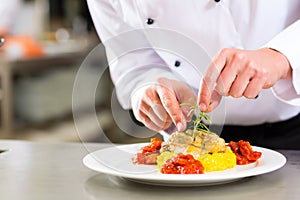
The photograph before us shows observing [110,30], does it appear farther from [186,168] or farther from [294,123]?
[186,168]

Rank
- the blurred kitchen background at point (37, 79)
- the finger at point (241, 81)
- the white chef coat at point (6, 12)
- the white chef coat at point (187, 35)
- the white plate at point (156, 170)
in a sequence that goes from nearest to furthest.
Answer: the white plate at point (156, 170), the finger at point (241, 81), the white chef coat at point (187, 35), the white chef coat at point (6, 12), the blurred kitchen background at point (37, 79)

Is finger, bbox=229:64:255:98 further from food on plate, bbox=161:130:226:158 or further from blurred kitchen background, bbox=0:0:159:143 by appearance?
blurred kitchen background, bbox=0:0:159:143

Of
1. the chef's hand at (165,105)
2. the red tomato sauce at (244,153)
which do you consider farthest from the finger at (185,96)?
the red tomato sauce at (244,153)

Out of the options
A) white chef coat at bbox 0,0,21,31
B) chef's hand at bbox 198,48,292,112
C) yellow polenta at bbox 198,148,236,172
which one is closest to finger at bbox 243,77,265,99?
chef's hand at bbox 198,48,292,112

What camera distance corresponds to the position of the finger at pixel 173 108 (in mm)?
997

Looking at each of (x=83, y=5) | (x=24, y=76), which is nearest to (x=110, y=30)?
(x=24, y=76)

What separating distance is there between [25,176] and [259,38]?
63cm

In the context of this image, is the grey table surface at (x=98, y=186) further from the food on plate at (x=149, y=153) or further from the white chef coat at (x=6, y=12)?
the white chef coat at (x=6, y=12)

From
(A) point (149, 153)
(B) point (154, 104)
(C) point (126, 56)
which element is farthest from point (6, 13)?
(A) point (149, 153)

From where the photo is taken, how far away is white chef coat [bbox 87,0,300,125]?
45.8 inches

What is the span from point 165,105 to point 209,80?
120 millimetres

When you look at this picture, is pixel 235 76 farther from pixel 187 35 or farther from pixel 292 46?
pixel 187 35

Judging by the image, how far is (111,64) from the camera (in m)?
1.35

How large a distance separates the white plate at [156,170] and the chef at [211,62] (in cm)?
10
